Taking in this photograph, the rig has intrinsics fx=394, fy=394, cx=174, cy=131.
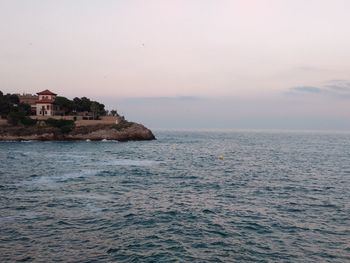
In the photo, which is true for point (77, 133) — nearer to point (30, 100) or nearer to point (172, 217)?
point (30, 100)

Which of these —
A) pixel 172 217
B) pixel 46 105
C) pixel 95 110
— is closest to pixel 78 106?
pixel 95 110

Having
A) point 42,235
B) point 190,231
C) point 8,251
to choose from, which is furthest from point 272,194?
point 8,251

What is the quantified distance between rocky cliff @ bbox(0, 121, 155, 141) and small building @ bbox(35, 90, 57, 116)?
693 inches

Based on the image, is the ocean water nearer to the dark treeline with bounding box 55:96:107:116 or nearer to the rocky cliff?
the rocky cliff

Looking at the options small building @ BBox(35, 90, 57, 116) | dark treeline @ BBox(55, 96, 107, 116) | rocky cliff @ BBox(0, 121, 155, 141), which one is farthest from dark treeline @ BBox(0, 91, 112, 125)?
rocky cliff @ BBox(0, 121, 155, 141)

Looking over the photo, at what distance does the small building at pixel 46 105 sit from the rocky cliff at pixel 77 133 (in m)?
17.6

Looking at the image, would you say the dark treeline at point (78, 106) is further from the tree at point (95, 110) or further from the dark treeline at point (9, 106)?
the dark treeline at point (9, 106)

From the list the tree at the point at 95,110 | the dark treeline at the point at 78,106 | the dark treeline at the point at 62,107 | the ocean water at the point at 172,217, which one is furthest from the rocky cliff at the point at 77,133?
the ocean water at the point at 172,217

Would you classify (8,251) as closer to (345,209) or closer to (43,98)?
(345,209)

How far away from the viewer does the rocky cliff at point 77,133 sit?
12960 cm

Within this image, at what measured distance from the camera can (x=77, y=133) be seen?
441 feet

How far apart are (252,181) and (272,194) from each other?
9.10m

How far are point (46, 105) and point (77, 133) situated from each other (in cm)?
2541

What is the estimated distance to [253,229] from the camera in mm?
26625
